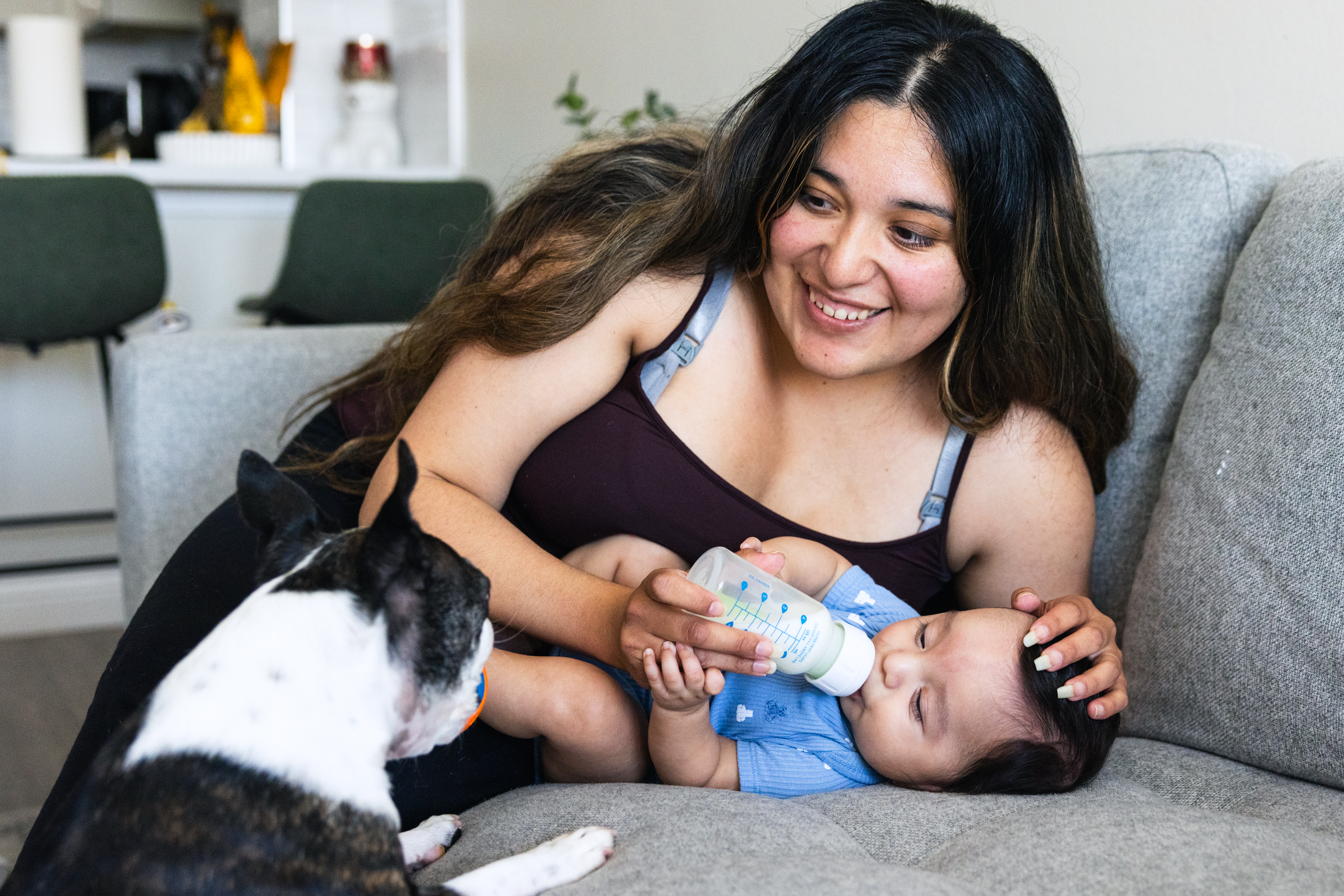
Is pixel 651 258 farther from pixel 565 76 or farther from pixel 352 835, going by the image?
pixel 565 76

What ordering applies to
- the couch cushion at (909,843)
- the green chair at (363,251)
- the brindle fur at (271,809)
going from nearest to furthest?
the brindle fur at (271,809)
the couch cushion at (909,843)
the green chair at (363,251)

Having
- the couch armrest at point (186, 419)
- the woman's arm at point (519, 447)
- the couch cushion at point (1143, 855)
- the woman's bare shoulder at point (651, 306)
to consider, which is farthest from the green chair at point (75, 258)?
the couch cushion at point (1143, 855)

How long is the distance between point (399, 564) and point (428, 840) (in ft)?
1.09

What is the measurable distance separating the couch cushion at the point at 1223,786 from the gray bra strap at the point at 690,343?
0.63m

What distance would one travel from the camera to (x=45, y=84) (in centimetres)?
350

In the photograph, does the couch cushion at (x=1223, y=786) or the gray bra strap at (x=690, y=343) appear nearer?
the couch cushion at (x=1223, y=786)

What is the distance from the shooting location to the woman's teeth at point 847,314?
1.16m

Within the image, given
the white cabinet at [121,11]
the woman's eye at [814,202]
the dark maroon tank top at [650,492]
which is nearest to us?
the woman's eye at [814,202]

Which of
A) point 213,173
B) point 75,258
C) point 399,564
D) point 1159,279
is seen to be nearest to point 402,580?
point 399,564

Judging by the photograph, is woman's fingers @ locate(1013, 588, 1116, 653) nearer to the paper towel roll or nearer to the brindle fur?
the brindle fur

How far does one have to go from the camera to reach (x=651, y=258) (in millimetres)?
1267

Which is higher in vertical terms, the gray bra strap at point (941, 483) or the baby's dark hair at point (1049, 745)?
the gray bra strap at point (941, 483)

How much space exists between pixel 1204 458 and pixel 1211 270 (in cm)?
26

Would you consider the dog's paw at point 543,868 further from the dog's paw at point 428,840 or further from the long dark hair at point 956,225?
the long dark hair at point 956,225
